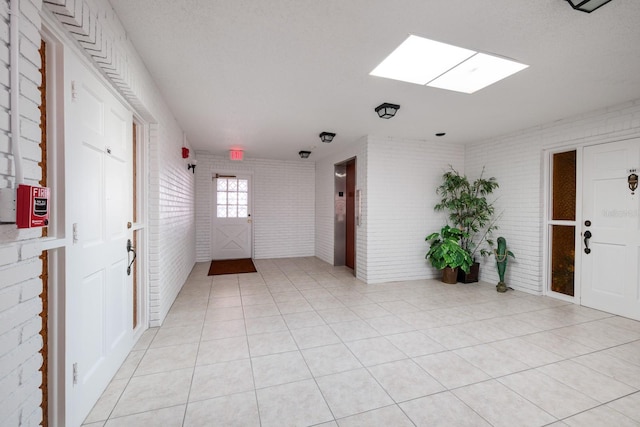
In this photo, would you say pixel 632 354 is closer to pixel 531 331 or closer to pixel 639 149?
pixel 531 331

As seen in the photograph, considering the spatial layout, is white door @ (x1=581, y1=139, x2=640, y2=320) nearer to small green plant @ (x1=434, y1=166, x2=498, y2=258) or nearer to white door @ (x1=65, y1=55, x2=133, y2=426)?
small green plant @ (x1=434, y1=166, x2=498, y2=258)

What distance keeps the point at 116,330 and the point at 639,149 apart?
5797 mm

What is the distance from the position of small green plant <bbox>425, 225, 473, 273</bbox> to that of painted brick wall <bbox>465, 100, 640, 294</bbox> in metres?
0.63

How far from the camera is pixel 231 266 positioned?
6188 millimetres

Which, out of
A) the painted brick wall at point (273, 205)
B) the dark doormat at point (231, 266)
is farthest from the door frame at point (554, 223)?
the dark doormat at point (231, 266)

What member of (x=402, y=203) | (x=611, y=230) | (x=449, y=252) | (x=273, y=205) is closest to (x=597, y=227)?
(x=611, y=230)

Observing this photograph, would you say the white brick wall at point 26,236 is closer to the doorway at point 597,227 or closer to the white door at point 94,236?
the white door at point 94,236

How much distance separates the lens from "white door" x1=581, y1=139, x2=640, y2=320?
3314 mm

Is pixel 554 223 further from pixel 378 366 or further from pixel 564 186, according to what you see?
pixel 378 366

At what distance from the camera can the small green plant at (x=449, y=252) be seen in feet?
15.4

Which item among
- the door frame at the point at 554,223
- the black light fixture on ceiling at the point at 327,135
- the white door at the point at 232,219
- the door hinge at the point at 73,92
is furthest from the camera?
the white door at the point at 232,219

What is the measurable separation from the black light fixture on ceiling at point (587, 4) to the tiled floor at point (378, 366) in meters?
2.55

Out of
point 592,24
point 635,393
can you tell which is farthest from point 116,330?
point 592,24

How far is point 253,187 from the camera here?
7090mm
